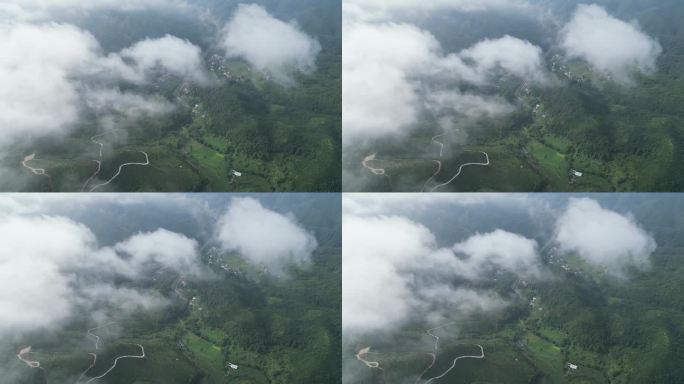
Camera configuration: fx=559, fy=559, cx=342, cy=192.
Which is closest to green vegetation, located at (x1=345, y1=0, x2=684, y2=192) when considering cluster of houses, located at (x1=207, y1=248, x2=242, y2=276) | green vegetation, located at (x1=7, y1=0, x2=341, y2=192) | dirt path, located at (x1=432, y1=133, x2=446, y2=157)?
dirt path, located at (x1=432, y1=133, x2=446, y2=157)

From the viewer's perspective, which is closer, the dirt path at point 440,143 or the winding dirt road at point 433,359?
the winding dirt road at point 433,359

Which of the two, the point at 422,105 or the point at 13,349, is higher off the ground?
the point at 422,105

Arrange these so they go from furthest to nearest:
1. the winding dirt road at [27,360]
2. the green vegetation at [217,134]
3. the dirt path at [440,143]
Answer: the dirt path at [440,143], the green vegetation at [217,134], the winding dirt road at [27,360]

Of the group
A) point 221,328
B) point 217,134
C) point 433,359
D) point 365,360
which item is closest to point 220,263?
point 221,328

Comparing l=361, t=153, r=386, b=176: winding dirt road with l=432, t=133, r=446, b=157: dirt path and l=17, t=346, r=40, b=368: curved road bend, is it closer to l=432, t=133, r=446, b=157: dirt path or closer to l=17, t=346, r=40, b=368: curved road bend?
l=432, t=133, r=446, b=157: dirt path

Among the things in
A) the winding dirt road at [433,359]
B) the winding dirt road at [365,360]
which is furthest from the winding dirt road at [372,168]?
the winding dirt road at [365,360]

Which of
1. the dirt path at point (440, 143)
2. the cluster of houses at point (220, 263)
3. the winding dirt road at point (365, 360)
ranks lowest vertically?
the winding dirt road at point (365, 360)

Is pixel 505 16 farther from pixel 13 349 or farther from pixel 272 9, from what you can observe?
pixel 13 349

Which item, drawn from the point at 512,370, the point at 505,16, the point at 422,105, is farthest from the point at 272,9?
A: the point at 512,370

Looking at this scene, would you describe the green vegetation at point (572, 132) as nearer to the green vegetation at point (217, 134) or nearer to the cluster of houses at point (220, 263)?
the green vegetation at point (217, 134)

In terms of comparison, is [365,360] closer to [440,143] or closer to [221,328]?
[221,328]

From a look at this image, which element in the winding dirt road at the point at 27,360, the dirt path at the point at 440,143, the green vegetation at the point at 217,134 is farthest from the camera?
the dirt path at the point at 440,143
